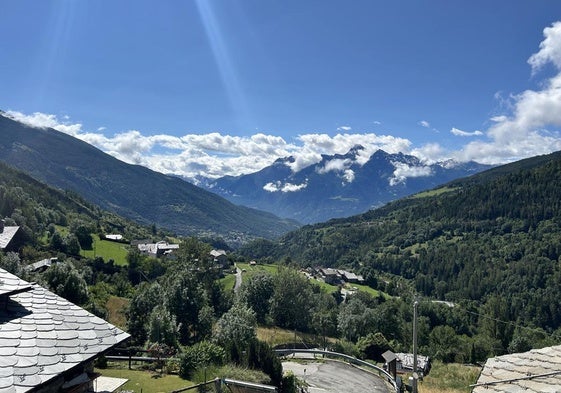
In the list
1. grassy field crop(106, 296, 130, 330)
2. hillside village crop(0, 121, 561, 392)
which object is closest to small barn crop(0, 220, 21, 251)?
hillside village crop(0, 121, 561, 392)

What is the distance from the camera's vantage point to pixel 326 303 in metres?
84.1

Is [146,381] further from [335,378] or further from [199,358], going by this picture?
[335,378]

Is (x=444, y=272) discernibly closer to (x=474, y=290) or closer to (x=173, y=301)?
(x=474, y=290)

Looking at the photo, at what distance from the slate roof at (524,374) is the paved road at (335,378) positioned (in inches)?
606

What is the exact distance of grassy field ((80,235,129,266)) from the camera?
316ft

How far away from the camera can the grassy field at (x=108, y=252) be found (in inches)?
3794

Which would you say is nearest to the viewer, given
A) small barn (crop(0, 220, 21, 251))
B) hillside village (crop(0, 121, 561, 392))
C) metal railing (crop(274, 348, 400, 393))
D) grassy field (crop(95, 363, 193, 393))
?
hillside village (crop(0, 121, 561, 392))

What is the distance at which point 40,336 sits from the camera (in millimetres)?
10453

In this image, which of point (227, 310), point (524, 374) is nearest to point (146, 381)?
point (524, 374)

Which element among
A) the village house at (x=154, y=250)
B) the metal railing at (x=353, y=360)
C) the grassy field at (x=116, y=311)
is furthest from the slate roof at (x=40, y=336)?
the village house at (x=154, y=250)

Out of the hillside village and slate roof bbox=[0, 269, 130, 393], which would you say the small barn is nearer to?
the hillside village

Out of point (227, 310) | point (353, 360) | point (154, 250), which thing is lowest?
point (353, 360)

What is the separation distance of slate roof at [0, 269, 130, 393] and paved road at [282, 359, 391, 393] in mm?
15467

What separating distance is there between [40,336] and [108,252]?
9964 centimetres
